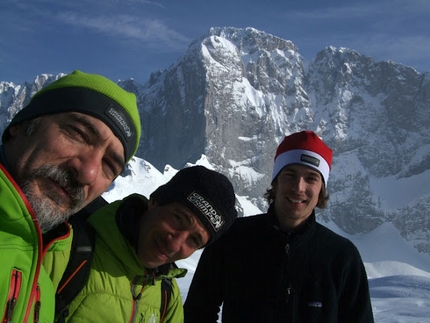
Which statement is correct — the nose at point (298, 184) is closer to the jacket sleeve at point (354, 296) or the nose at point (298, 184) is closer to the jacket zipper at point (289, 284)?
the jacket zipper at point (289, 284)

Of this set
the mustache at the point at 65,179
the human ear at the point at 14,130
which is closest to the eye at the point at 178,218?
the mustache at the point at 65,179

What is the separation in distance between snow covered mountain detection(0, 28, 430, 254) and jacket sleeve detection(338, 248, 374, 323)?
154m

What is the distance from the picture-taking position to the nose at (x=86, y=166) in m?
1.92

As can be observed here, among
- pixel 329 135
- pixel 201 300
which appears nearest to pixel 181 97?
pixel 329 135

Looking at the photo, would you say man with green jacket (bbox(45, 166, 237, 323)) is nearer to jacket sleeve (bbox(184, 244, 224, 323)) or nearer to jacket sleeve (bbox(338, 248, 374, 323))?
jacket sleeve (bbox(184, 244, 224, 323))

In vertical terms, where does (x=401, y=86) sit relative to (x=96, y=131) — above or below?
above

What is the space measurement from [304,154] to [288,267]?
960 mm

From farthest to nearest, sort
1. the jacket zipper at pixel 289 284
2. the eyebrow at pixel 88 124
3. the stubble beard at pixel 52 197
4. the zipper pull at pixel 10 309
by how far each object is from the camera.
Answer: the jacket zipper at pixel 289 284 → the eyebrow at pixel 88 124 → the stubble beard at pixel 52 197 → the zipper pull at pixel 10 309

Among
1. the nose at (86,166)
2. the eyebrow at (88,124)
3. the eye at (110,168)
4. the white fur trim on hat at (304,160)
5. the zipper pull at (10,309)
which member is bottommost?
the zipper pull at (10,309)

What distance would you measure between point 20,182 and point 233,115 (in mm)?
174765

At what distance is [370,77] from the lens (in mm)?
199625

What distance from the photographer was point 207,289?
3666mm

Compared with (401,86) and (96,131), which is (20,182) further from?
(401,86)

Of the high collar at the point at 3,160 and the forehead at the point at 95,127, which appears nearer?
the high collar at the point at 3,160
